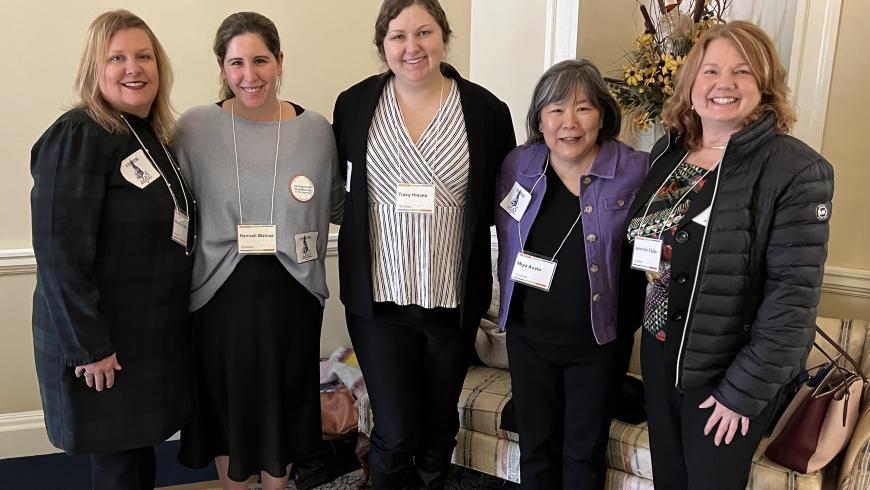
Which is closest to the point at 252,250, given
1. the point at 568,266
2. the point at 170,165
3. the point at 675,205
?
the point at 170,165

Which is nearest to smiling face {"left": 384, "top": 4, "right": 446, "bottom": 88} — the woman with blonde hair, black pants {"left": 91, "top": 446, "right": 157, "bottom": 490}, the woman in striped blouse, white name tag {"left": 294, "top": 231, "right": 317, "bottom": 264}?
the woman in striped blouse

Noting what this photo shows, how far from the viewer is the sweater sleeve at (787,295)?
130 cm

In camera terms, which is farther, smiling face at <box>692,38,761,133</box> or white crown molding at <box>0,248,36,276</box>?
white crown molding at <box>0,248,36,276</box>

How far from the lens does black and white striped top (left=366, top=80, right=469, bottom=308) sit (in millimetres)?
1746

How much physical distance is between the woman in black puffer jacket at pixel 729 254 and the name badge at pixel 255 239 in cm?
96

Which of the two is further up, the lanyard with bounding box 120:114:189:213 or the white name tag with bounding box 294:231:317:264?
the lanyard with bounding box 120:114:189:213

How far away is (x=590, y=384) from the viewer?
1.76m

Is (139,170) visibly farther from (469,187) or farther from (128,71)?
(469,187)

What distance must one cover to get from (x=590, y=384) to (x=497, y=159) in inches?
27.5

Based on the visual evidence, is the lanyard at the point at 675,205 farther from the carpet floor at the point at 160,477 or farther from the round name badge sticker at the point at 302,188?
the carpet floor at the point at 160,477

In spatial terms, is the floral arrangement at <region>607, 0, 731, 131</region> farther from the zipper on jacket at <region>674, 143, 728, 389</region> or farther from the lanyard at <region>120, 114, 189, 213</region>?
the lanyard at <region>120, 114, 189, 213</region>

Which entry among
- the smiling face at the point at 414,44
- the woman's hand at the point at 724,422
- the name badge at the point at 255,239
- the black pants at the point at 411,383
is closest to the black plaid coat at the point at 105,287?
the name badge at the point at 255,239

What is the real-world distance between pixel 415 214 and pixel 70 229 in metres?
0.84

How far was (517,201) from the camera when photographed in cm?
178
